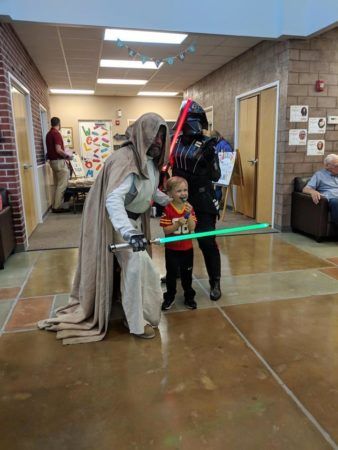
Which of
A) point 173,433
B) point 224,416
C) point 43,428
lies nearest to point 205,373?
point 224,416

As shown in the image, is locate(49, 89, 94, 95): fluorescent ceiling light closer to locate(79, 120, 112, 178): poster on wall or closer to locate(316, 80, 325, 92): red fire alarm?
locate(79, 120, 112, 178): poster on wall

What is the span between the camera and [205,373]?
1949 millimetres

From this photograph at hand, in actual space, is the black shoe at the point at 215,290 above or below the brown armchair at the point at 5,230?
below

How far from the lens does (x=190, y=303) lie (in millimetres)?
2756

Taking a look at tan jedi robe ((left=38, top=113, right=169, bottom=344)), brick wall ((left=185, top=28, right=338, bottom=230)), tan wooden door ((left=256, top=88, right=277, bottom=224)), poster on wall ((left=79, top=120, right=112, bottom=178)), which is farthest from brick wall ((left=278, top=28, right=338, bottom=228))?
poster on wall ((left=79, top=120, right=112, bottom=178))

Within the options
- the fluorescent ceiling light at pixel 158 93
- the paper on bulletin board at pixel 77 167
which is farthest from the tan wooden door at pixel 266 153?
the paper on bulletin board at pixel 77 167

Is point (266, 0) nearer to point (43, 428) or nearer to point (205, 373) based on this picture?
point (205, 373)

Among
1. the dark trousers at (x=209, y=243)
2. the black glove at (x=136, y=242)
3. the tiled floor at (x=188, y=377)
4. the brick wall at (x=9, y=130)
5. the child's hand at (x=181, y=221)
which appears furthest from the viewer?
the brick wall at (x=9, y=130)

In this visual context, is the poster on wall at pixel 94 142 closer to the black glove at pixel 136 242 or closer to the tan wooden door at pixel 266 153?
the tan wooden door at pixel 266 153

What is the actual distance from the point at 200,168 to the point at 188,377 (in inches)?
56.8

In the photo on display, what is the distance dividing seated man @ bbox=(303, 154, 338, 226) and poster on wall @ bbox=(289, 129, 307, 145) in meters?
0.55

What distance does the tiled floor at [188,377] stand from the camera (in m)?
1.54

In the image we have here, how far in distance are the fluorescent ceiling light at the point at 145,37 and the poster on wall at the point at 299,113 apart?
1748mm

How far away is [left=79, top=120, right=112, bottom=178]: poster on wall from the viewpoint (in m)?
10.2
